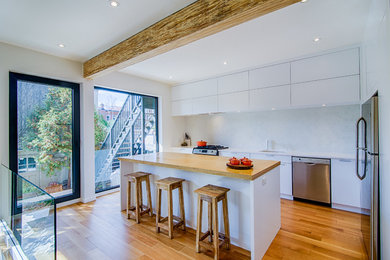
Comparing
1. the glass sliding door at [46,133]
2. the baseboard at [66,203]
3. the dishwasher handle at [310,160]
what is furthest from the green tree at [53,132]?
the dishwasher handle at [310,160]

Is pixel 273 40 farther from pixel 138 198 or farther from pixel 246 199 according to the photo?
pixel 138 198

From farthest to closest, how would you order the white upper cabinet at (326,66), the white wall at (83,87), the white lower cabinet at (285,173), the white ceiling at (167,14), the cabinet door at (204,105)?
the cabinet door at (204,105) < the white lower cabinet at (285,173) < the white upper cabinet at (326,66) < the white wall at (83,87) < the white ceiling at (167,14)

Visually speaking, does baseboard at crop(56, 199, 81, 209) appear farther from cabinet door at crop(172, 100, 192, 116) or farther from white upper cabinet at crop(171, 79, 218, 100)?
white upper cabinet at crop(171, 79, 218, 100)

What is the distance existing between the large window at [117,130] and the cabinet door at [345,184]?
155 inches

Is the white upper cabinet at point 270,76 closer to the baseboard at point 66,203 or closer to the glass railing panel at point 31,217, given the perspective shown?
the glass railing panel at point 31,217

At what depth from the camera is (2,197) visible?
2.62 meters

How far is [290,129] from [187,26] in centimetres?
Result: 305

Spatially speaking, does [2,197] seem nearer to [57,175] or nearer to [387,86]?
[57,175]

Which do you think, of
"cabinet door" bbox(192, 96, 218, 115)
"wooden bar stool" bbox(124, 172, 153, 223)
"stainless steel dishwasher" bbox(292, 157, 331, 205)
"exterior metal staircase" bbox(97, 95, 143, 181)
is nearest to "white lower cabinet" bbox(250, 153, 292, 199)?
"stainless steel dishwasher" bbox(292, 157, 331, 205)

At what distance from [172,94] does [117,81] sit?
1682mm

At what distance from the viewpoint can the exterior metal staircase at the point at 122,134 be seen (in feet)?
13.7

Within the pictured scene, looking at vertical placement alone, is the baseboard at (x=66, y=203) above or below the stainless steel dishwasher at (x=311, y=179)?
below

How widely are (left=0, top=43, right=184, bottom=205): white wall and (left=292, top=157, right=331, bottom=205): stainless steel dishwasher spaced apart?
3197mm

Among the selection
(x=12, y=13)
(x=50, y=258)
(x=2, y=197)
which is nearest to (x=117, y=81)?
(x=12, y=13)
